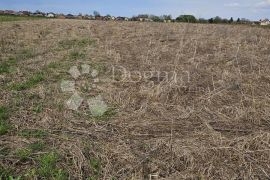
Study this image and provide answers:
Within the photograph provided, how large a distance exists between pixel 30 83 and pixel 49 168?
4.38m

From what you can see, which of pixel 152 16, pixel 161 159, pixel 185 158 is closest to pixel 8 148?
pixel 161 159

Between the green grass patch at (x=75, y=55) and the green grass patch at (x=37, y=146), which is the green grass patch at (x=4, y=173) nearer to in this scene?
the green grass patch at (x=37, y=146)

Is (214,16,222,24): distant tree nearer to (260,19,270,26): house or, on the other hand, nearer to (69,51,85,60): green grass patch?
(260,19,270,26): house

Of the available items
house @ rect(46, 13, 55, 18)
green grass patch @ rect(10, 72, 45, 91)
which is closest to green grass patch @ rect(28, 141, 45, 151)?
green grass patch @ rect(10, 72, 45, 91)

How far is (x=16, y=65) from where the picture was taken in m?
11.2

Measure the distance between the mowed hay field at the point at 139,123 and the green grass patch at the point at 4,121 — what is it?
2 centimetres

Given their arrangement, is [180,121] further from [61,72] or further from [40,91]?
[61,72]

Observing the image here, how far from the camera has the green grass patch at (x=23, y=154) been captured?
17.0ft

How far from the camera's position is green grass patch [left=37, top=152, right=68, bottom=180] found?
4.75 meters

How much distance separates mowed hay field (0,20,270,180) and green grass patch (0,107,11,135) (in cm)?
2

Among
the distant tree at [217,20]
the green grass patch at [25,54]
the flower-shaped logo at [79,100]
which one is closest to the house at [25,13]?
the distant tree at [217,20]

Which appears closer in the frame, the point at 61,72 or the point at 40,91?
the point at 40,91

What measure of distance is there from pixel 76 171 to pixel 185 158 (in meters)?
1.51

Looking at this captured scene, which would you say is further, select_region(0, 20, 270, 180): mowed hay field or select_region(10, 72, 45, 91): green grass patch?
select_region(10, 72, 45, 91): green grass patch
